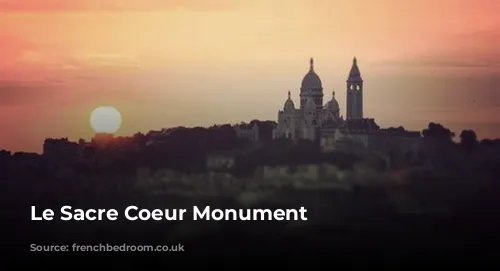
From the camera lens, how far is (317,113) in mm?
82938

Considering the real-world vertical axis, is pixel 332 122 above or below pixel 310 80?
below

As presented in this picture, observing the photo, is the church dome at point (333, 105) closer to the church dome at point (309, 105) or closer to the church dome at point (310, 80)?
the church dome at point (309, 105)

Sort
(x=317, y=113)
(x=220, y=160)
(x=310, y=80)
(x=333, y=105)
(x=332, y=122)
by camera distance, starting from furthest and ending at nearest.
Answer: (x=310, y=80), (x=333, y=105), (x=317, y=113), (x=332, y=122), (x=220, y=160)

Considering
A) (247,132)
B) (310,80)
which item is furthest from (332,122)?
(247,132)

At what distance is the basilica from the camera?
66.6 metres

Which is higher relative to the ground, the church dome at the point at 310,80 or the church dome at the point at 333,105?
the church dome at the point at 310,80

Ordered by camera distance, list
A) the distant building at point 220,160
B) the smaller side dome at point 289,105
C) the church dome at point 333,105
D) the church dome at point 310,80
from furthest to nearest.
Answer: the church dome at point 310,80 → the church dome at point 333,105 → the smaller side dome at point 289,105 → the distant building at point 220,160

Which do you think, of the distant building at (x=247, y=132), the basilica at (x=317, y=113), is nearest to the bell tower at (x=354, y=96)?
the basilica at (x=317, y=113)

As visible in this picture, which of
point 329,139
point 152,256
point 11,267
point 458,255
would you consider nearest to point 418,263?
point 458,255

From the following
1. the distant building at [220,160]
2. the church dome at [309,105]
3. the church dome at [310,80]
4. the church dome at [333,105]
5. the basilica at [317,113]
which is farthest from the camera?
Result: the church dome at [310,80]

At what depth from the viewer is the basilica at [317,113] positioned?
66.6 metres

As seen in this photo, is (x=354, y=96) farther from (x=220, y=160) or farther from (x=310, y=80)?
(x=220, y=160)

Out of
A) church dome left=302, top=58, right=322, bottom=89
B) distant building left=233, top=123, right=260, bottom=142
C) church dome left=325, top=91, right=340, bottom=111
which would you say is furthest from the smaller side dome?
distant building left=233, top=123, right=260, bottom=142

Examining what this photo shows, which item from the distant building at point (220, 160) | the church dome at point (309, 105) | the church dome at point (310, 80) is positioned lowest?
the distant building at point (220, 160)
